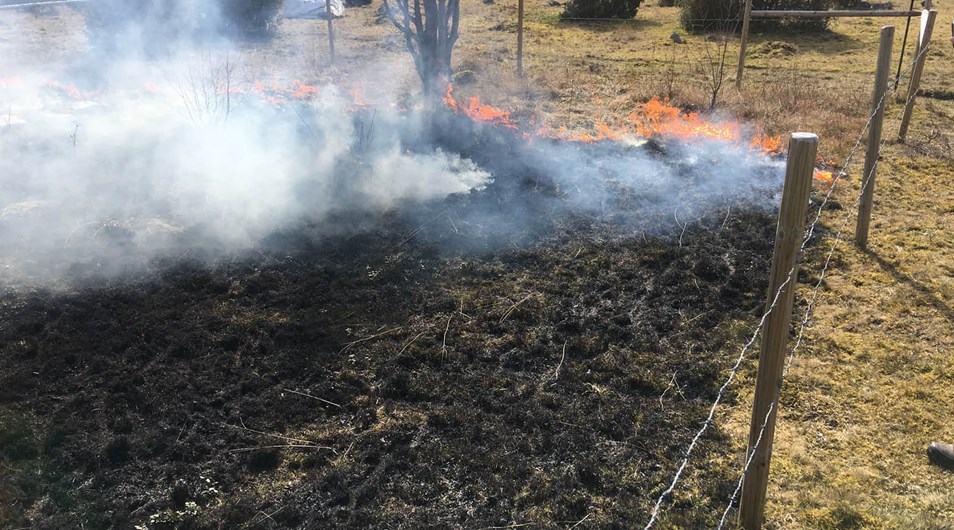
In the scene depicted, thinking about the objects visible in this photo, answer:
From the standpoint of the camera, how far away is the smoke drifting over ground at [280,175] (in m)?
6.53

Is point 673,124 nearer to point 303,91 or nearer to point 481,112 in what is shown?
point 481,112

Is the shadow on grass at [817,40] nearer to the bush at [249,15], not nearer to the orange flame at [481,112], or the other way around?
the orange flame at [481,112]

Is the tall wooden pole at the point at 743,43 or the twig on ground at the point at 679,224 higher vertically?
the tall wooden pole at the point at 743,43

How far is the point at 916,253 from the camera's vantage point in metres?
6.21

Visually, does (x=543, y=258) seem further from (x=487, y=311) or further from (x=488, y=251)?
(x=487, y=311)

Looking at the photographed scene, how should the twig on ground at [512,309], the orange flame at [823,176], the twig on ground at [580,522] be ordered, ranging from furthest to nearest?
the orange flame at [823,176] < the twig on ground at [512,309] < the twig on ground at [580,522]

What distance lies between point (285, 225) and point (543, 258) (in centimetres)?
282

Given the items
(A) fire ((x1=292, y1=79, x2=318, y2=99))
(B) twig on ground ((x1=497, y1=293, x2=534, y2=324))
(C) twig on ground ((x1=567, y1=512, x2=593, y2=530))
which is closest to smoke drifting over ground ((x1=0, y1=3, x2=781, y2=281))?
(A) fire ((x1=292, y1=79, x2=318, y2=99))

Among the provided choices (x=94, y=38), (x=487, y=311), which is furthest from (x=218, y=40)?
(x=487, y=311)

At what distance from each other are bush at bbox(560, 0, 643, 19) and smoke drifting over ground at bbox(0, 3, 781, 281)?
429 inches

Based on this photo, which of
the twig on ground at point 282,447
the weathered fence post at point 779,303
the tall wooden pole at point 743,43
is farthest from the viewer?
the tall wooden pole at point 743,43

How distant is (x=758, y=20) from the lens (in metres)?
16.8

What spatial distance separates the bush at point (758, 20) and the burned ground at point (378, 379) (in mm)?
12307

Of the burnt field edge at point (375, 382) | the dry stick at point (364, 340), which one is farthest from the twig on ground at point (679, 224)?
the dry stick at point (364, 340)
